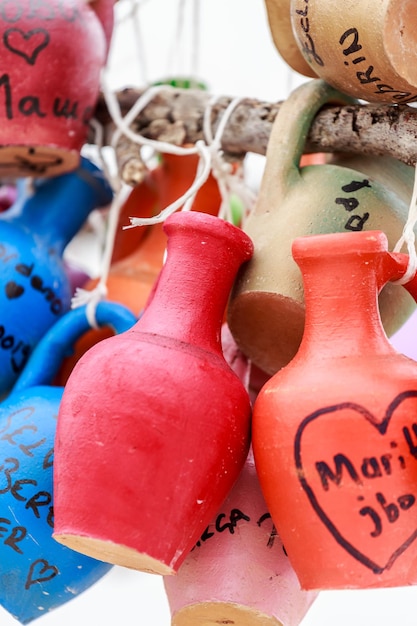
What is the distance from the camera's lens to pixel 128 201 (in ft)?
2.48

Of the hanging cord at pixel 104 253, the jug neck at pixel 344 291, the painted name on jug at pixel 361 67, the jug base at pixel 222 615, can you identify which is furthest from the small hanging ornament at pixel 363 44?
the jug base at pixel 222 615

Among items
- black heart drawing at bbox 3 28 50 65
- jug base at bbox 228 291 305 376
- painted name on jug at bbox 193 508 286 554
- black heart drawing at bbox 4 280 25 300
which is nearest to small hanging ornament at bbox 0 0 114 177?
black heart drawing at bbox 3 28 50 65

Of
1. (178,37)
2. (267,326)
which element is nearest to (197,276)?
(267,326)

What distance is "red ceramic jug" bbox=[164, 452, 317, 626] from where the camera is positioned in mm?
477

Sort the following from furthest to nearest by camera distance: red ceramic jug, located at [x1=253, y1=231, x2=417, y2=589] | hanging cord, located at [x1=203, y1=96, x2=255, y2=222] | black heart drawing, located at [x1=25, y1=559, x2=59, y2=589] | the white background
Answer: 1. the white background
2. hanging cord, located at [x1=203, y1=96, x2=255, y2=222]
3. black heart drawing, located at [x1=25, y1=559, x2=59, y2=589]
4. red ceramic jug, located at [x1=253, y1=231, x2=417, y2=589]

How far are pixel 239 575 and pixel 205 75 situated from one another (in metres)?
0.95

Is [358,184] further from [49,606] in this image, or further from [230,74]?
[230,74]

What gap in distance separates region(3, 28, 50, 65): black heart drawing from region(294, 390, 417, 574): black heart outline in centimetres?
35

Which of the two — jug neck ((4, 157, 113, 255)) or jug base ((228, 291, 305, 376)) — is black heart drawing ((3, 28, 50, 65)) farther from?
jug base ((228, 291, 305, 376))

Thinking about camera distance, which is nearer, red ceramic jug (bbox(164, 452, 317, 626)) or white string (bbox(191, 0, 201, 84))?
red ceramic jug (bbox(164, 452, 317, 626))

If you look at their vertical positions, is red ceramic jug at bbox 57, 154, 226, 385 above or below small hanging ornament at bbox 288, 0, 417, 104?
below

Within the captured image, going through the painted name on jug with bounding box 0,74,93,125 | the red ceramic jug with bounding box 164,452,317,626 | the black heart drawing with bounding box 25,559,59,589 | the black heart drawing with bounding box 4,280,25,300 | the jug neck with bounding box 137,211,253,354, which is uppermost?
the painted name on jug with bounding box 0,74,93,125

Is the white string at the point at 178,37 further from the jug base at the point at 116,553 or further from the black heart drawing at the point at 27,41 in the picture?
the jug base at the point at 116,553

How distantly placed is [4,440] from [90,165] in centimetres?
29
